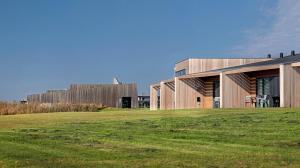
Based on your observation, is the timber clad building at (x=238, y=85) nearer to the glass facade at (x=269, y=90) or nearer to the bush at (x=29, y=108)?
the glass facade at (x=269, y=90)

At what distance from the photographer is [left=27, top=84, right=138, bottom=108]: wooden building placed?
6469 cm

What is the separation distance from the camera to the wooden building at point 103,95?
64.7m

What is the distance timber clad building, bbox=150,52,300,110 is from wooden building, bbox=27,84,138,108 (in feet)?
33.3

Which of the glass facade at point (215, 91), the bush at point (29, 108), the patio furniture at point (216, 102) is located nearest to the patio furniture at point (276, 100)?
the patio furniture at point (216, 102)

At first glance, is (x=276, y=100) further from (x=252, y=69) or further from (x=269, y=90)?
(x=252, y=69)

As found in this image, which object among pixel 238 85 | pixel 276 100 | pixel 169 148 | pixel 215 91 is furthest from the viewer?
pixel 215 91

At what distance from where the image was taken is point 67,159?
8.84 meters

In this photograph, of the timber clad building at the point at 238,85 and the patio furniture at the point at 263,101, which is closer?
the timber clad building at the point at 238,85

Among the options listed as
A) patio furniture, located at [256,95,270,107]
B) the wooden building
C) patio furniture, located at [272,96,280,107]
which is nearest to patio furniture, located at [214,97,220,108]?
patio furniture, located at [256,95,270,107]

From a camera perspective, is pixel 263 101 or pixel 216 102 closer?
pixel 263 101

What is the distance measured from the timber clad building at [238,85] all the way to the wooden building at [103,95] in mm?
10164

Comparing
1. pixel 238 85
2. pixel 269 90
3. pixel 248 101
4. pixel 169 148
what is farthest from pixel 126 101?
pixel 169 148

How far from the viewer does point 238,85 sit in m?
35.4

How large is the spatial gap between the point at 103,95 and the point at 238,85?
32425mm
